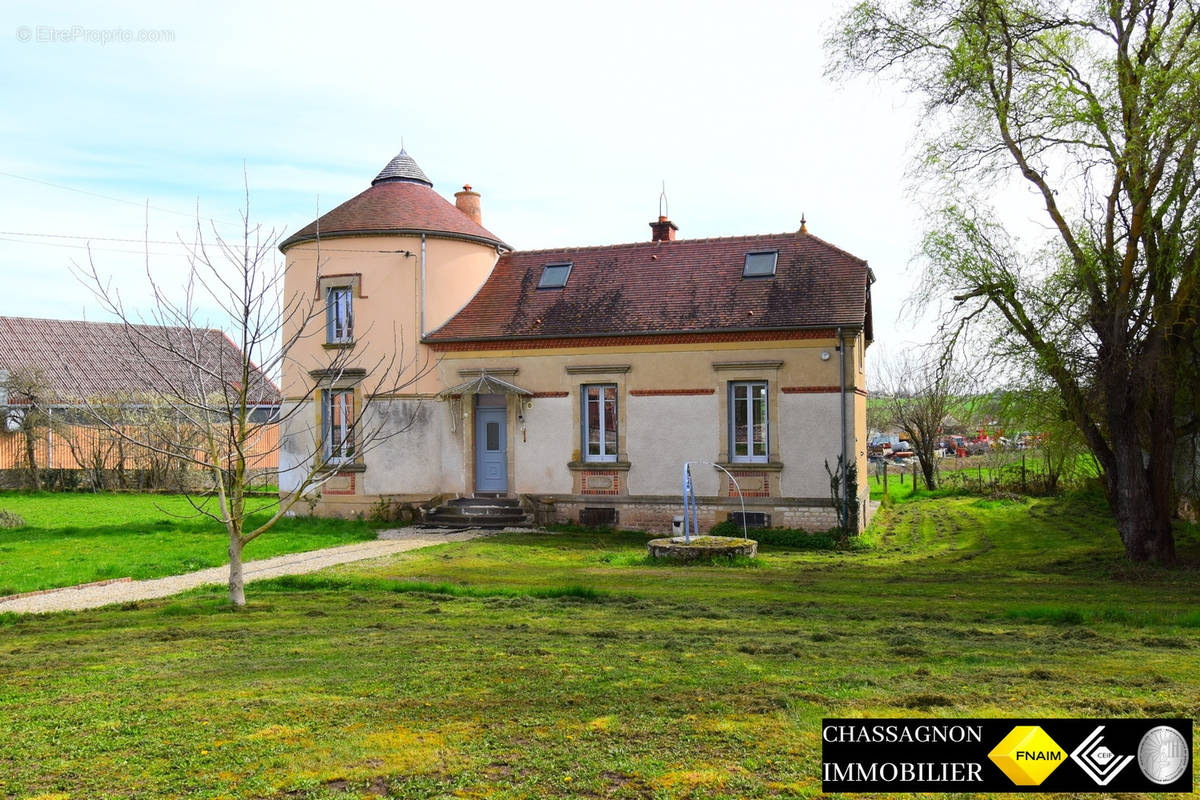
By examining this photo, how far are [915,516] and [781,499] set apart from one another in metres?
6.72

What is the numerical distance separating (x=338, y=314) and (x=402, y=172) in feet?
13.9

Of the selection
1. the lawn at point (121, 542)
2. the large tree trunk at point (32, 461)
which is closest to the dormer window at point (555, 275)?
the lawn at point (121, 542)

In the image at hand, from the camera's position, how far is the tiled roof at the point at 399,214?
21766mm

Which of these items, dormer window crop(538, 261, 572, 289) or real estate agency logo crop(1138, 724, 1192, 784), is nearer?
real estate agency logo crop(1138, 724, 1192, 784)

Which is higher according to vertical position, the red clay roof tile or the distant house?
the red clay roof tile

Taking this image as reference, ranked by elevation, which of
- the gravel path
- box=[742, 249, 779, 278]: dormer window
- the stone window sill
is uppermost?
box=[742, 249, 779, 278]: dormer window

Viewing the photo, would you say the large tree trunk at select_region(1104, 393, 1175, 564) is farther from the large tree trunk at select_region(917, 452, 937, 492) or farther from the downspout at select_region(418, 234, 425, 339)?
the large tree trunk at select_region(917, 452, 937, 492)

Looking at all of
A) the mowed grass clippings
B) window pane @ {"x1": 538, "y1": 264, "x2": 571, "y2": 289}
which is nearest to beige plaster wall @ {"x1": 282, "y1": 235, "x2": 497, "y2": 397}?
window pane @ {"x1": 538, "y1": 264, "x2": 571, "y2": 289}

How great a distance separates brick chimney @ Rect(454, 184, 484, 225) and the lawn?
8.92 metres

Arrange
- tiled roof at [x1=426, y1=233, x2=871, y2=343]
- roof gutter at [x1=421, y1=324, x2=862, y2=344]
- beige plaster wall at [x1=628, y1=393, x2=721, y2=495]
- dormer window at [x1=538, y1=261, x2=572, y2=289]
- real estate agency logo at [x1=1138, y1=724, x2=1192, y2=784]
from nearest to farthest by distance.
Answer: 1. real estate agency logo at [x1=1138, y1=724, x2=1192, y2=784]
2. roof gutter at [x1=421, y1=324, x2=862, y2=344]
3. tiled roof at [x1=426, y1=233, x2=871, y2=343]
4. beige plaster wall at [x1=628, y1=393, x2=721, y2=495]
5. dormer window at [x1=538, y1=261, x2=572, y2=289]

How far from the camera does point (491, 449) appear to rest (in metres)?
22.0

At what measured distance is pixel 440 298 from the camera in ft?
72.7

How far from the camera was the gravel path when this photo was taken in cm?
1171

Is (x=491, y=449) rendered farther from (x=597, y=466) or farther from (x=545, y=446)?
(x=597, y=466)
